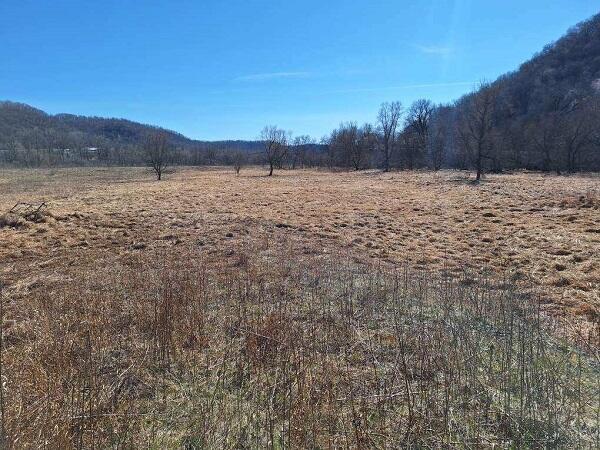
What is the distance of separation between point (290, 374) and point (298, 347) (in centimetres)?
56

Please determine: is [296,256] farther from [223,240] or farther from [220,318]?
[220,318]

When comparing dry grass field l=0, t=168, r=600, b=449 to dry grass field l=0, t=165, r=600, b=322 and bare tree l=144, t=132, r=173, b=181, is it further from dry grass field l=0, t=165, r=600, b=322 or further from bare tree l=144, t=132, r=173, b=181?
bare tree l=144, t=132, r=173, b=181

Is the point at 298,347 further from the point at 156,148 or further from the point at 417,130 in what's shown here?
the point at 417,130

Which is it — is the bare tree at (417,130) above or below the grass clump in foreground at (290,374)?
above

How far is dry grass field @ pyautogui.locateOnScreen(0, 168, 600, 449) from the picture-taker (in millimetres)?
3205

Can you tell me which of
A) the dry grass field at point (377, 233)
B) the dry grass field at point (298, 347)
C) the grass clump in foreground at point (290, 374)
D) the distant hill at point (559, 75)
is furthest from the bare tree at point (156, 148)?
the distant hill at point (559, 75)

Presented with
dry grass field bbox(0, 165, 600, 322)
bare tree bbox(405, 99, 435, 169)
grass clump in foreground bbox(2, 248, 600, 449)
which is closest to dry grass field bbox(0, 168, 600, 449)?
grass clump in foreground bbox(2, 248, 600, 449)

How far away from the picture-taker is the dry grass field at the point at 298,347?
3.21 metres

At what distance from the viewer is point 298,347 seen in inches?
181

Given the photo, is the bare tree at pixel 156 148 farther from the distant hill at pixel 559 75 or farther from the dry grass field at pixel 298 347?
the distant hill at pixel 559 75

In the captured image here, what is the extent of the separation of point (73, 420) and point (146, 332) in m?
2.08

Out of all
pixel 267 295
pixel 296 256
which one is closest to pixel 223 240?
pixel 296 256

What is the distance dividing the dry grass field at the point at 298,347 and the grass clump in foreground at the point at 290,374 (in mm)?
24

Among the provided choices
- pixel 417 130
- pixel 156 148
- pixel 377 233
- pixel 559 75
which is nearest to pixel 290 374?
pixel 377 233
